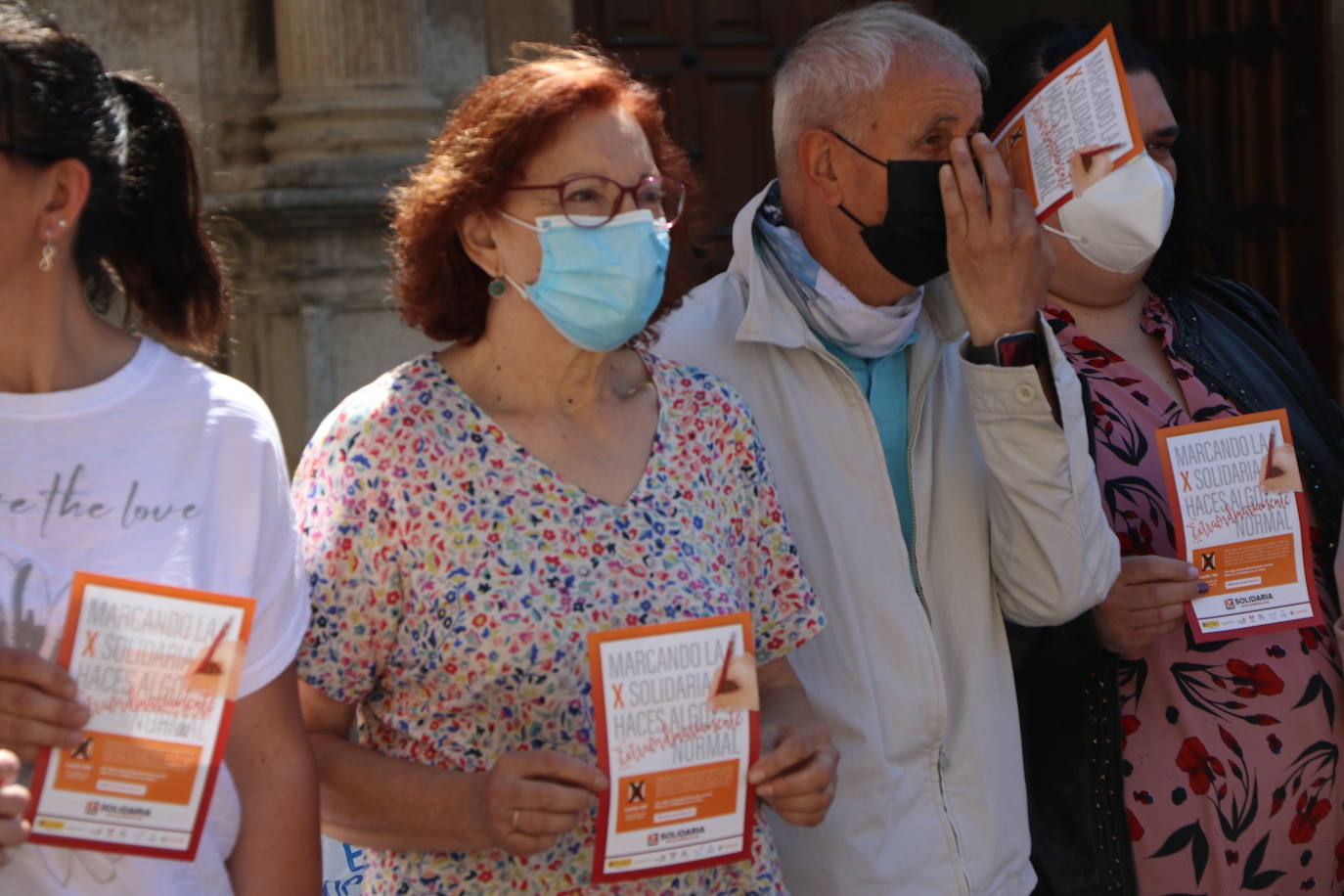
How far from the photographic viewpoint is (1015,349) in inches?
105

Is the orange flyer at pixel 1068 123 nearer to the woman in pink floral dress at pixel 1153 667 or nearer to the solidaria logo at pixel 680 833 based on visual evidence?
the woman in pink floral dress at pixel 1153 667

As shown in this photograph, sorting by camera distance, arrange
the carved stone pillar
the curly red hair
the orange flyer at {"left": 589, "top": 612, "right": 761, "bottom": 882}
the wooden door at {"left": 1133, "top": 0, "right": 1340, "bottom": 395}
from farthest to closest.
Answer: the wooden door at {"left": 1133, "top": 0, "right": 1340, "bottom": 395}, the carved stone pillar, the curly red hair, the orange flyer at {"left": 589, "top": 612, "right": 761, "bottom": 882}

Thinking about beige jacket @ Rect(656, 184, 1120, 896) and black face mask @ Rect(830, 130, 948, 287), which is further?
black face mask @ Rect(830, 130, 948, 287)

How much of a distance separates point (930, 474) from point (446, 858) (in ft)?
3.38

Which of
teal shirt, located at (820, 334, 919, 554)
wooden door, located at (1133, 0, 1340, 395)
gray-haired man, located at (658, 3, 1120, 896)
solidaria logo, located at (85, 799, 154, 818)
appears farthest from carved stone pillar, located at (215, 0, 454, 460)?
solidaria logo, located at (85, 799, 154, 818)

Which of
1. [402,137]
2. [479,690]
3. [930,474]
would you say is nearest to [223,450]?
[479,690]

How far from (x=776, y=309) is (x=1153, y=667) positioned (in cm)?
93

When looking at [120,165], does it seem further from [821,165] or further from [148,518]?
[821,165]

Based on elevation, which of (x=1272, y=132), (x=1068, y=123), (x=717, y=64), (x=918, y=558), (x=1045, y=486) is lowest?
(x=918, y=558)

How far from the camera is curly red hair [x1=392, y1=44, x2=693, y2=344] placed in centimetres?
231

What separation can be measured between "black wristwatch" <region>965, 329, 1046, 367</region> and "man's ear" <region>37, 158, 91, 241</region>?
1392 mm

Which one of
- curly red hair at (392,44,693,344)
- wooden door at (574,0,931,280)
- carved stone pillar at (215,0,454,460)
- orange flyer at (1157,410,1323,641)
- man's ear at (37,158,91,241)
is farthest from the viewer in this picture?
wooden door at (574,0,931,280)

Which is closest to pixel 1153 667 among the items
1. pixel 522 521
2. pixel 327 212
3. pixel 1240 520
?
pixel 1240 520

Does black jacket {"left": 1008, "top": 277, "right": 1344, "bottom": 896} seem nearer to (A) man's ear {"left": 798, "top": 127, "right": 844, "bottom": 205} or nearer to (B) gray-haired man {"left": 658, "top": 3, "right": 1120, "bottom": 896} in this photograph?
(B) gray-haired man {"left": 658, "top": 3, "right": 1120, "bottom": 896}
